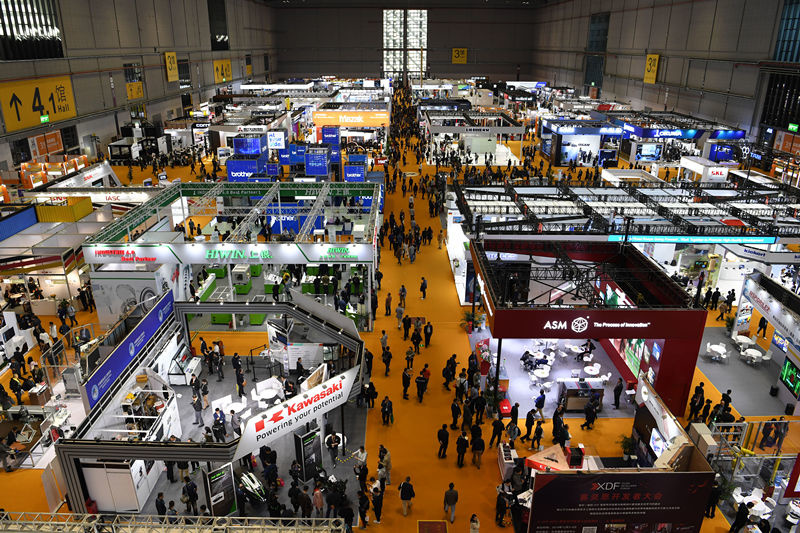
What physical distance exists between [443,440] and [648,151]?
40.4 m

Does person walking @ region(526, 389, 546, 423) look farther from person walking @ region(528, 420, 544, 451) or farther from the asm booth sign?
the asm booth sign

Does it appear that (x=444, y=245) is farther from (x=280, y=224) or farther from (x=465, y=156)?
(x=465, y=156)

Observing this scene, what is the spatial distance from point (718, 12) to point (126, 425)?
5411 centimetres

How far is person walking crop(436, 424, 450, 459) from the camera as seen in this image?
13117 mm

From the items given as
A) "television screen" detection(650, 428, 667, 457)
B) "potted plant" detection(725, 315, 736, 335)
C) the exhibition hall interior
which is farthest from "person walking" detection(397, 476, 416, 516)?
"potted plant" detection(725, 315, 736, 335)

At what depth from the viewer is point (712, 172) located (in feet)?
104

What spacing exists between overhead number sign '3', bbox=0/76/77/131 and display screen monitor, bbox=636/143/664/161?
4478 centimetres

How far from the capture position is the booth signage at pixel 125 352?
12.2m

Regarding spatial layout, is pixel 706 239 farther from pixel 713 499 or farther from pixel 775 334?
pixel 713 499

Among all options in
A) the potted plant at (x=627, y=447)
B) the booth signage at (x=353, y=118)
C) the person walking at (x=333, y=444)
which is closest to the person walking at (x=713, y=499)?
the potted plant at (x=627, y=447)

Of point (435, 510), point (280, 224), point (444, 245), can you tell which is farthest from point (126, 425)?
point (444, 245)

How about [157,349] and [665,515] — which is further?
[157,349]

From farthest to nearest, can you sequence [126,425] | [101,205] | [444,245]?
1. [444,245]
2. [101,205]
3. [126,425]

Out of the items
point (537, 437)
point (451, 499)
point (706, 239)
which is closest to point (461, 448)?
point (451, 499)
